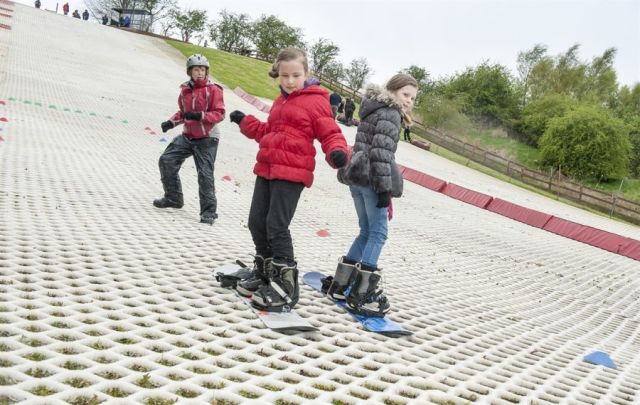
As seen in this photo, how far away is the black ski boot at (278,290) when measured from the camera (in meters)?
3.89

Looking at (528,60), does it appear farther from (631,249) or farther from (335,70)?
(631,249)

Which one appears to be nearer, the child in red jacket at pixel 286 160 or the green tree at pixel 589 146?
the child in red jacket at pixel 286 160

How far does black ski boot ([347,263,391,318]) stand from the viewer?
428cm

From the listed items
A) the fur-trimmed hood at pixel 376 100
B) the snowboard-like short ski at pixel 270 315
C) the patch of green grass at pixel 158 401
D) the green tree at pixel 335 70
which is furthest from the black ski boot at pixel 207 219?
the green tree at pixel 335 70

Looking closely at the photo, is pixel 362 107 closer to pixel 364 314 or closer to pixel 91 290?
pixel 364 314

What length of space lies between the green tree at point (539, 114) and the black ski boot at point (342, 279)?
49317 millimetres

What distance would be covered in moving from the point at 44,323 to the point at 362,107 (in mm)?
2581

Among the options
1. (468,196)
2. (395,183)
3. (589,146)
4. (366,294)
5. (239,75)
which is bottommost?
(468,196)

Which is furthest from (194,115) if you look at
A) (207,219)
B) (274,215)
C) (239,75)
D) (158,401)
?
(239,75)

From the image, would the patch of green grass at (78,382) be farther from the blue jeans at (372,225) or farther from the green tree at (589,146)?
the green tree at (589,146)

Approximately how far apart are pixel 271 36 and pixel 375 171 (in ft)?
236

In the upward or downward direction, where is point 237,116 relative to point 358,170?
upward

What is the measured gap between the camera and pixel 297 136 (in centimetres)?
389

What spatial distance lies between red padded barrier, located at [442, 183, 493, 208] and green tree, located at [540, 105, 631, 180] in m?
28.3
